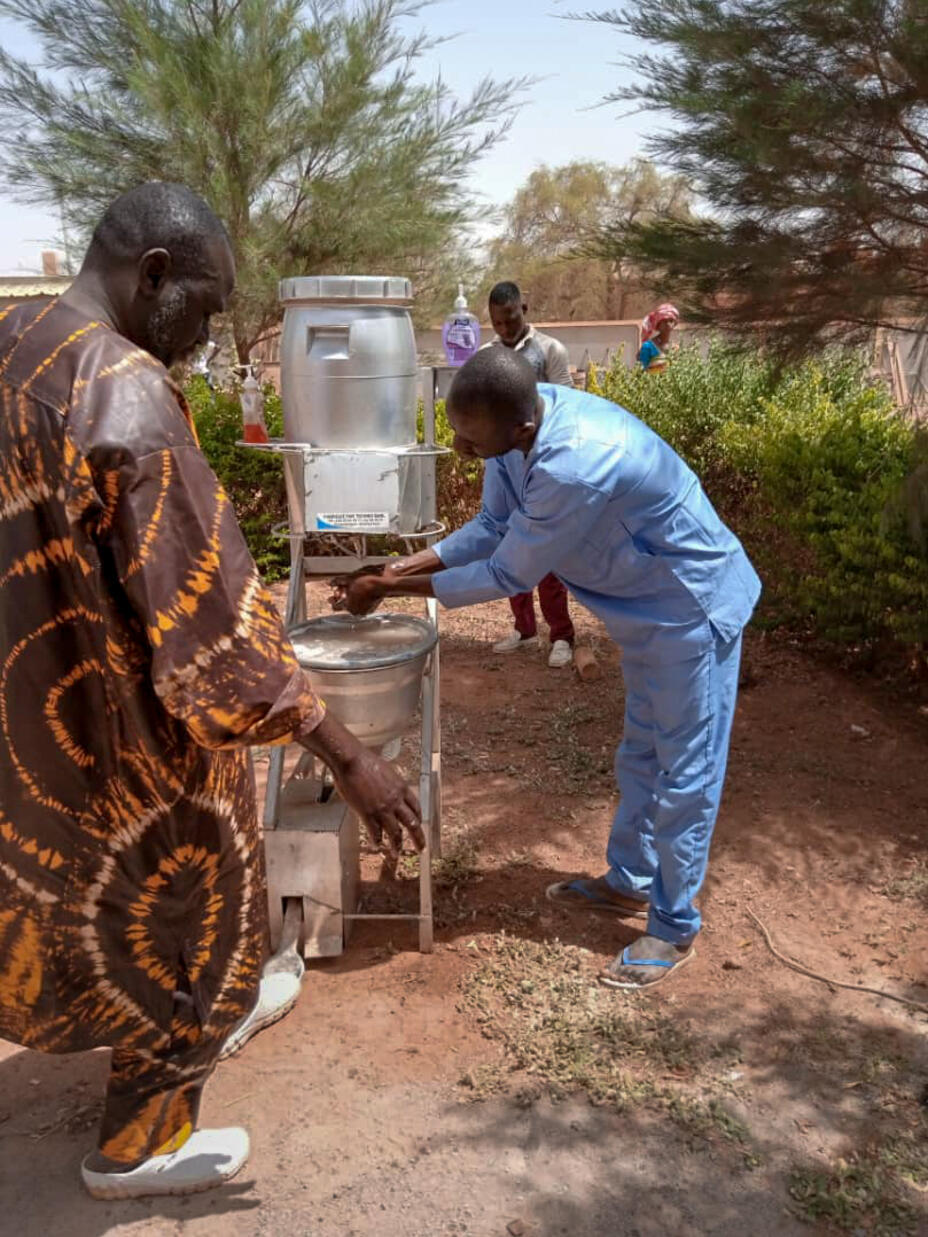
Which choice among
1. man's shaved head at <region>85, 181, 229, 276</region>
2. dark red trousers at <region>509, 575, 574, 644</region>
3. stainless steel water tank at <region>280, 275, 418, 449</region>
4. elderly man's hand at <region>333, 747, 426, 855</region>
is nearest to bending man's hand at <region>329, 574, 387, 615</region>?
stainless steel water tank at <region>280, 275, 418, 449</region>

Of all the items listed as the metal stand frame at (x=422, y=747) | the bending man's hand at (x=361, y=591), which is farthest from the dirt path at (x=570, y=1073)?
the bending man's hand at (x=361, y=591)

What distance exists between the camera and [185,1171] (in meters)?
2.29

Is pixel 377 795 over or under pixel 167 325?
under

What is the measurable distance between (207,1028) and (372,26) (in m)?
10.3

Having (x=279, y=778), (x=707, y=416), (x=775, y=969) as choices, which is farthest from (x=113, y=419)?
(x=707, y=416)

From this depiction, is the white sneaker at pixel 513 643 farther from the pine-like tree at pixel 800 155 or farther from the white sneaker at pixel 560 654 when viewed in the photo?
the pine-like tree at pixel 800 155

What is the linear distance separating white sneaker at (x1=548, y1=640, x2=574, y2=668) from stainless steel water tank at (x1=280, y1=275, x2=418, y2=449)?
2859 millimetres

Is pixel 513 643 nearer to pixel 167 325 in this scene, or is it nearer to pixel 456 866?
pixel 456 866

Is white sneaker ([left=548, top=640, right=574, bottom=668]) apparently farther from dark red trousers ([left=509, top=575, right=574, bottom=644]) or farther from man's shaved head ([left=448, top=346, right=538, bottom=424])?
man's shaved head ([left=448, top=346, right=538, bottom=424])

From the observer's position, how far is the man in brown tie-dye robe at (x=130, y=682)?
164cm

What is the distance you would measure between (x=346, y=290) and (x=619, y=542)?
3.57ft

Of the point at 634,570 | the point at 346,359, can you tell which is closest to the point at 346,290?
the point at 346,359

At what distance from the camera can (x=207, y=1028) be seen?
2.12 metres

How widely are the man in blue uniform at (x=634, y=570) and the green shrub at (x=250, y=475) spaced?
14.7 feet
